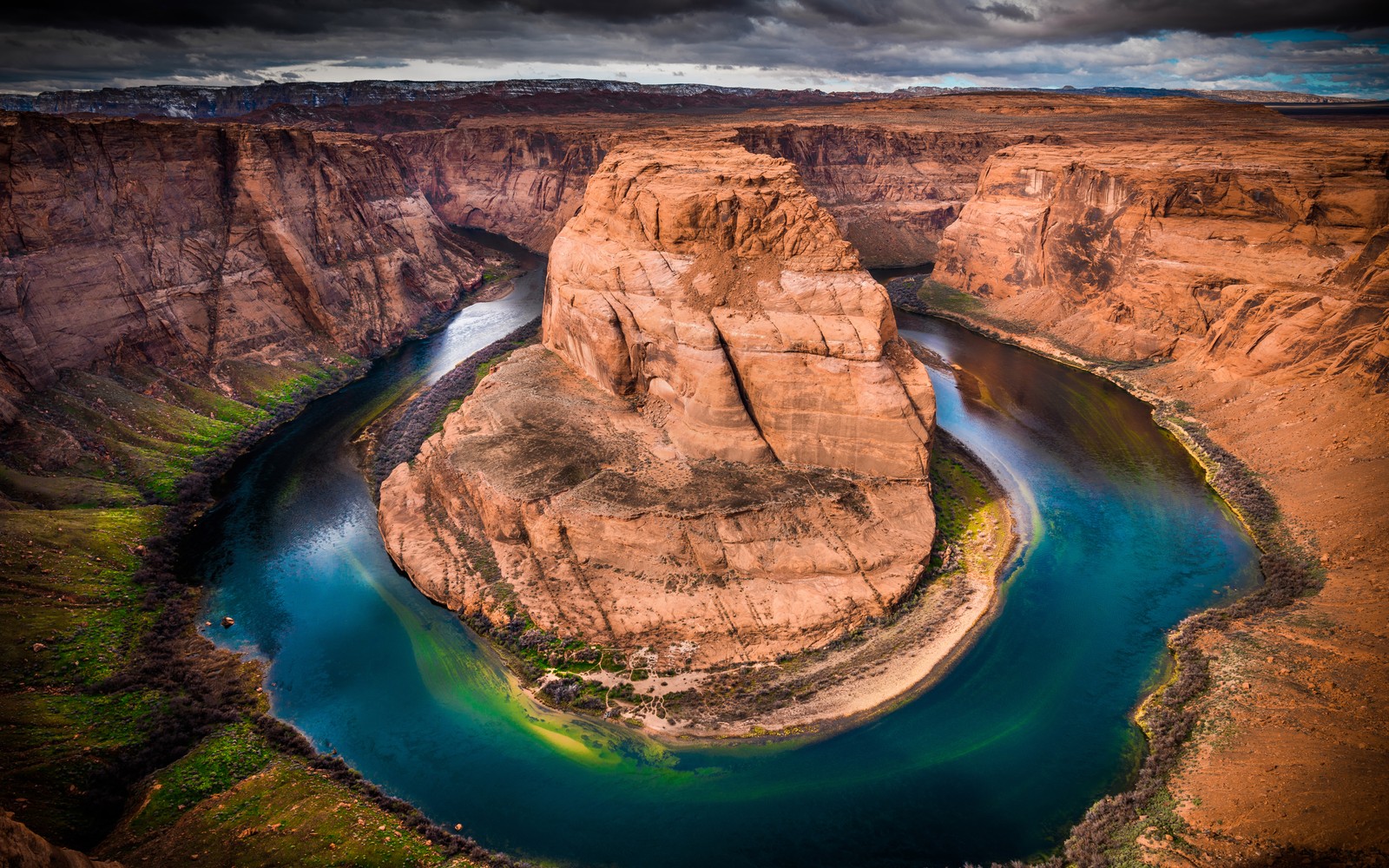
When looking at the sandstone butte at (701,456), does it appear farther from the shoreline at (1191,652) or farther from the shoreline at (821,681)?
the shoreline at (1191,652)

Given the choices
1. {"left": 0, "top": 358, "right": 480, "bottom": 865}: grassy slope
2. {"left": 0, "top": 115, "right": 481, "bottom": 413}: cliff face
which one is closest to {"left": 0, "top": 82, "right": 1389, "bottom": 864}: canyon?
{"left": 0, "top": 115, "right": 481, "bottom": 413}: cliff face

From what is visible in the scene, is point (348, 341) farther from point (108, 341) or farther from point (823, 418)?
point (823, 418)

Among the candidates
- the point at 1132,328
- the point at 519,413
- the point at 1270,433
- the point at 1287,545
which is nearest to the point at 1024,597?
the point at 1287,545

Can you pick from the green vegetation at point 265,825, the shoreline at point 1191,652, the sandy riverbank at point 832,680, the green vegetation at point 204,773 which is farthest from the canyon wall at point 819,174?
the green vegetation at point 265,825

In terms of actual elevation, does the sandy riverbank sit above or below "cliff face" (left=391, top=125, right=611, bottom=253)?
below

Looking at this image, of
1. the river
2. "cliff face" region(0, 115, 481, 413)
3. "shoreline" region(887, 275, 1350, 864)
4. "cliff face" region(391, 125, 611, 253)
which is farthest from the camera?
"cliff face" region(391, 125, 611, 253)

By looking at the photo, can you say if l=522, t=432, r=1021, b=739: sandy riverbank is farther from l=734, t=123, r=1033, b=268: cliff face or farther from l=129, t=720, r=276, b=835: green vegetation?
l=734, t=123, r=1033, b=268: cliff face

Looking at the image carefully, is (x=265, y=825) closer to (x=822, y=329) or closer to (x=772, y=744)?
(x=772, y=744)
